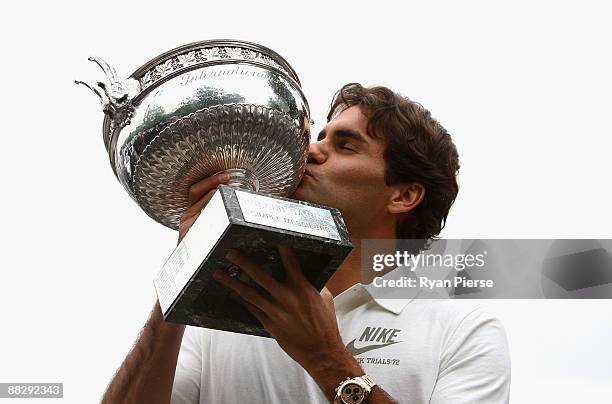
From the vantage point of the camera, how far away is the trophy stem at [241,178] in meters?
2.44

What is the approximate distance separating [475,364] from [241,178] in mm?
745

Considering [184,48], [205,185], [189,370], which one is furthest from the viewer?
[189,370]

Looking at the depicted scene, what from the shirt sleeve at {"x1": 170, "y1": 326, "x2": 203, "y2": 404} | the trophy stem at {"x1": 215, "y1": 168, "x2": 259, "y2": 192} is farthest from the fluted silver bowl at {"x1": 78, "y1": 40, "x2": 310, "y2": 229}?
the shirt sleeve at {"x1": 170, "y1": 326, "x2": 203, "y2": 404}

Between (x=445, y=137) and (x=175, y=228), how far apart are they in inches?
45.2

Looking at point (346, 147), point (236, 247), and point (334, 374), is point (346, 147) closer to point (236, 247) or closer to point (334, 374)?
point (334, 374)

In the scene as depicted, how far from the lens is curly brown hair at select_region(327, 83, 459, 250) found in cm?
323

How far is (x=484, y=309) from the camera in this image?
2713 mm

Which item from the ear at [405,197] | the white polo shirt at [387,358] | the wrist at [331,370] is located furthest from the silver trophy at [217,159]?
the ear at [405,197]

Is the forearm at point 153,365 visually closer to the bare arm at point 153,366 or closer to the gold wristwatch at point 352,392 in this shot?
the bare arm at point 153,366

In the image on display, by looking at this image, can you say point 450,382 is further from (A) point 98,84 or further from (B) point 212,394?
(A) point 98,84

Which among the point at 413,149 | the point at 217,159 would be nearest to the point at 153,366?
the point at 217,159

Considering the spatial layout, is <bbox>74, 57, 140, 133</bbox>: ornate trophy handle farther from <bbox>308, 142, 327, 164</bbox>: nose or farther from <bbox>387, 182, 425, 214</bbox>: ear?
<bbox>387, 182, 425, 214</bbox>: ear

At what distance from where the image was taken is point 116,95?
249 cm

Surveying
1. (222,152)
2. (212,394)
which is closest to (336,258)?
(222,152)
